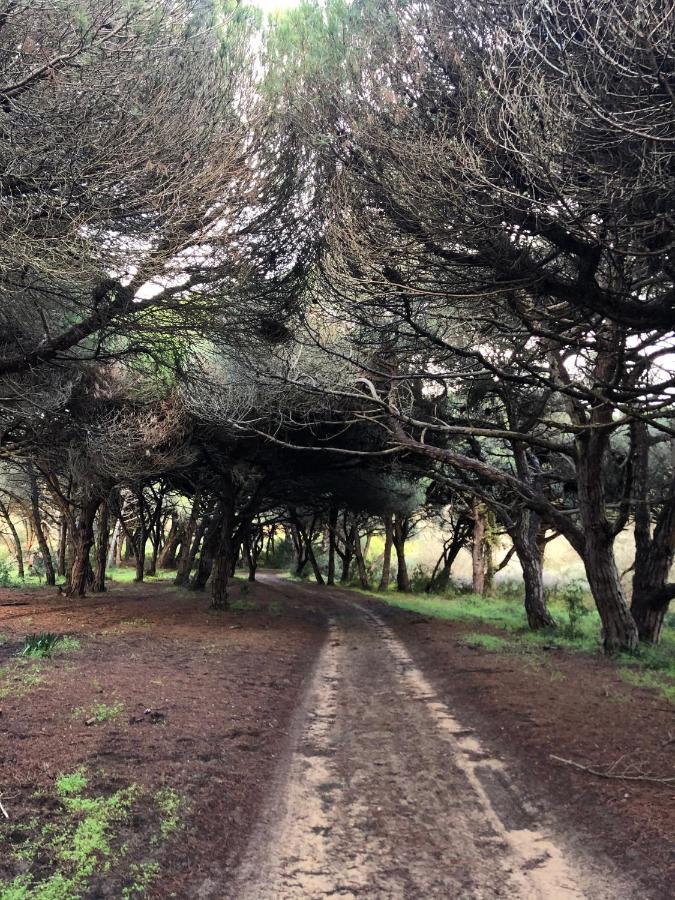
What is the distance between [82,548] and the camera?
1919 centimetres

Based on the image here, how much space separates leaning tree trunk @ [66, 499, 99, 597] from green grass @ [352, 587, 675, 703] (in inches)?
432

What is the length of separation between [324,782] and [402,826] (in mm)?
943

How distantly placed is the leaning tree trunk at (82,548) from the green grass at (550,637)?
1097 centimetres

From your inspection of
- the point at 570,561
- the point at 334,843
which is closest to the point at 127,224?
the point at 334,843

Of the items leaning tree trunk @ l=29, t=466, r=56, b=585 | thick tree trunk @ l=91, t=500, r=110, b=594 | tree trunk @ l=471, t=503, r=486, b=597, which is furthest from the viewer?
tree trunk @ l=471, t=503, r=486, b=597

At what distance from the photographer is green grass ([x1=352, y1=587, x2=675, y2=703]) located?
8828mm

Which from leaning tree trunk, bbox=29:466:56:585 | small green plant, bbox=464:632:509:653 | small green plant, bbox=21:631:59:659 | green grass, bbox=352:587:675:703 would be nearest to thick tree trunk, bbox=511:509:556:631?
green grass, bbox=352:587:675:703

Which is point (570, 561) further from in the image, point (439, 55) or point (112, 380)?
point (439, 55)

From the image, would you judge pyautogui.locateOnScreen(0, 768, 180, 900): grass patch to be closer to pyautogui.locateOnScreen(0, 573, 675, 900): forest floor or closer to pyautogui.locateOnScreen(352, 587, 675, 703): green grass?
pyautogui.locateOnScreen(0, 573, 675, 900): forest floor

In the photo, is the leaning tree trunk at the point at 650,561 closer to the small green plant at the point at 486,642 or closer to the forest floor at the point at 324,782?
the small green plant at the point at 486,642

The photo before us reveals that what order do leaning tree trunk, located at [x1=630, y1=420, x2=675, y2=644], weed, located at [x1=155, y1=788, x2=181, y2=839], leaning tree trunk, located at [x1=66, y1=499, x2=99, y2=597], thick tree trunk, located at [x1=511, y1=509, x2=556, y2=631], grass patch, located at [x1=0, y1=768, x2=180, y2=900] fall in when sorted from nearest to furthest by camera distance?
grass patch, located at [x1=0, y1=768, x2=180, y2=900] < weed, located at [x1=155, y1=788, x2=181, y2=839] < leaning tree trunk, located at [x1=630, y1=420, x2=675, y2=644] < thick tree trunk, located at [x1=511, y1=509, x2=556, y2=631] < leaning tree trunk, located at [x1=66, y1=499, x2=99, y2=597]

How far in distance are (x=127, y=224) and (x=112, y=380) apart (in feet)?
23.0

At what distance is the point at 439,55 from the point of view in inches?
196

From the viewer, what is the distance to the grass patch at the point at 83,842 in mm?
2932
